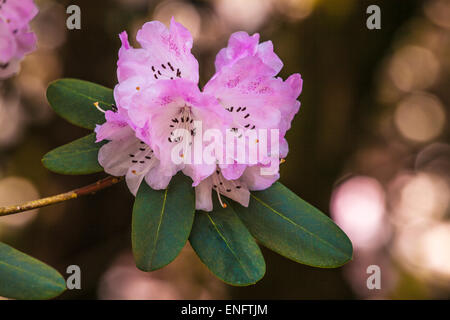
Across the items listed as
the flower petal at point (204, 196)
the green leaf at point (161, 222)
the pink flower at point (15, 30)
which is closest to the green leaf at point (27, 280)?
the green leaf at point (161, 222)

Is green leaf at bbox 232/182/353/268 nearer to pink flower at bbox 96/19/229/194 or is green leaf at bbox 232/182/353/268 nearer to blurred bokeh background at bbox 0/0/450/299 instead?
pink flower at bbox 96/19/229/194

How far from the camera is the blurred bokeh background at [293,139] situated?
289 cm

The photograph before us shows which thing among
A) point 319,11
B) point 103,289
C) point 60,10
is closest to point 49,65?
point 60,10

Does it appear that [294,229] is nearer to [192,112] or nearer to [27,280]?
[192,112]

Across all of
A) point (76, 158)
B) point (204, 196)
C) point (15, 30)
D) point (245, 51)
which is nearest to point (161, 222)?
point (204, 196)

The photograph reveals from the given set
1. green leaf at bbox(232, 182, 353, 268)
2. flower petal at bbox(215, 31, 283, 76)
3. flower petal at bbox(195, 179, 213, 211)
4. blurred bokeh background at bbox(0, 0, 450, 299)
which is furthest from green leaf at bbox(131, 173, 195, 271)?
blurred bokeh background at bbox(0, 0, 450, 299)

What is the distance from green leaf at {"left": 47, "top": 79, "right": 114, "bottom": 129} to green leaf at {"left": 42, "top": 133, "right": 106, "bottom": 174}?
0.16 ft

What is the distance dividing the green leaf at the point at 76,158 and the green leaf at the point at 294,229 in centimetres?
27

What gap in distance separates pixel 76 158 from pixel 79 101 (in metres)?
0.14

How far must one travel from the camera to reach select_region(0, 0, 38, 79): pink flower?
3.80 ft

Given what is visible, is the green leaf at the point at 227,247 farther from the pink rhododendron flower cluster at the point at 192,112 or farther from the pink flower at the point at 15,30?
the pink flower at the point at 15,30

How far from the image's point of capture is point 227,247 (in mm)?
787

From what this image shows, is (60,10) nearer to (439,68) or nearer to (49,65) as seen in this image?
(49,65)
